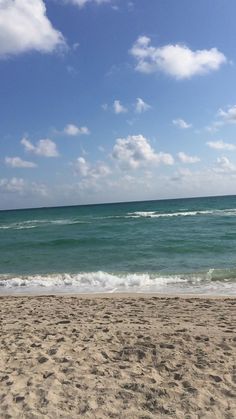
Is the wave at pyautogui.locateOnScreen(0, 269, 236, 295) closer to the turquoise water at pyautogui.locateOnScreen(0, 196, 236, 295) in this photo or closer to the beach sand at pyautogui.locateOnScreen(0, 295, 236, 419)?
the turquoise water at pyautogui.locateOnScreen(0, 196, 236, 295)

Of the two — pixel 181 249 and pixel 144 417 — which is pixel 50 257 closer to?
pixel 181 249

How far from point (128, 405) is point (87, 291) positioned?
844 centimetres

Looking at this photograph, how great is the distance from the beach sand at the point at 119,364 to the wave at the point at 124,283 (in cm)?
355

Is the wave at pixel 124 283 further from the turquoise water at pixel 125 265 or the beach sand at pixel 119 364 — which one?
the beach sand at pixel 119 364

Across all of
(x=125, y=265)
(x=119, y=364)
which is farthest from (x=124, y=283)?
(x=119, y=364)

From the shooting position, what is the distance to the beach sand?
176 inches

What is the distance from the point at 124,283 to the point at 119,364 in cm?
803

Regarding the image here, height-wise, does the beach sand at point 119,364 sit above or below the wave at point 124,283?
above

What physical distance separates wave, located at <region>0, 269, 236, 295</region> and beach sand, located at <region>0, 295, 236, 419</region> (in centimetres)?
355

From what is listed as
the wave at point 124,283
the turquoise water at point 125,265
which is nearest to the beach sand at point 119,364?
the wave at point 124,283

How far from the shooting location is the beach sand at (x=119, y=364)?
4461 millimetres

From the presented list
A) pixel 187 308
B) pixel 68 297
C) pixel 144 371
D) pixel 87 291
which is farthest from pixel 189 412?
pixel 87 291

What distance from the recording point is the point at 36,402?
15.0ft

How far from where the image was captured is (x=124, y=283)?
44.7 ft
